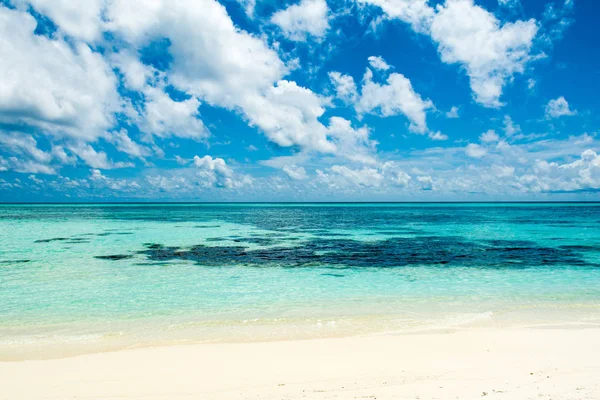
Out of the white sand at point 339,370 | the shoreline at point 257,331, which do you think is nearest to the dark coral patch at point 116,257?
the shoreline at point 257,331

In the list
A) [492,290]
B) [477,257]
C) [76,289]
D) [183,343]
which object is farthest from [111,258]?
[477,257]

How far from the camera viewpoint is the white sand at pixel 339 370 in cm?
621

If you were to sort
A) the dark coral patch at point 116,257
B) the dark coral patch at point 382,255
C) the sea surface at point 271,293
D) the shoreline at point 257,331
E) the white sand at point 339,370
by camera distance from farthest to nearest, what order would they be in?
the dark coral patch at point 116,257 < the dark coral patch at point 382,255 < the sea surface at point 271,293 < the shoreline at point 257,331 < the white sand at point 339,370

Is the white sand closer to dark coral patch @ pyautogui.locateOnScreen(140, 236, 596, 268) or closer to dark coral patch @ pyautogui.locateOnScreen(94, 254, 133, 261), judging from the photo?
dark coral patch @ pyautogui.locateOnScreen(140, 236, 596, 268)

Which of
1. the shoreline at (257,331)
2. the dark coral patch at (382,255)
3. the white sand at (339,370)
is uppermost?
the white sand at (339,370)

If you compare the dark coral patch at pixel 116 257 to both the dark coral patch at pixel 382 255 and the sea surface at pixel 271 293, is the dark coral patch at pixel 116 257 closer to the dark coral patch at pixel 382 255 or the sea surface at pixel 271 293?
the sea surface at pixel 271 293

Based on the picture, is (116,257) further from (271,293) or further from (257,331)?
(257,331)

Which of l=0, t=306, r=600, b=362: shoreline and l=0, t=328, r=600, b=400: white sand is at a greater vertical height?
l=0, t=328, r=600, b=400: white sand

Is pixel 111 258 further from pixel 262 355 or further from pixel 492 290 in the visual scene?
pixel 492 290

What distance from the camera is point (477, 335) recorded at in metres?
9.43

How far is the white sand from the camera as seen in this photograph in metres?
6.21

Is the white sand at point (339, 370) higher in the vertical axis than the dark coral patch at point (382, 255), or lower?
higher

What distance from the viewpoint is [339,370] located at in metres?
7.27

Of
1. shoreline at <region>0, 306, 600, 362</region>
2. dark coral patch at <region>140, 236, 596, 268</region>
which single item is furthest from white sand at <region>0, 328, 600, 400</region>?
dark coral patch at <region>140, 236, 596, 268</region>
